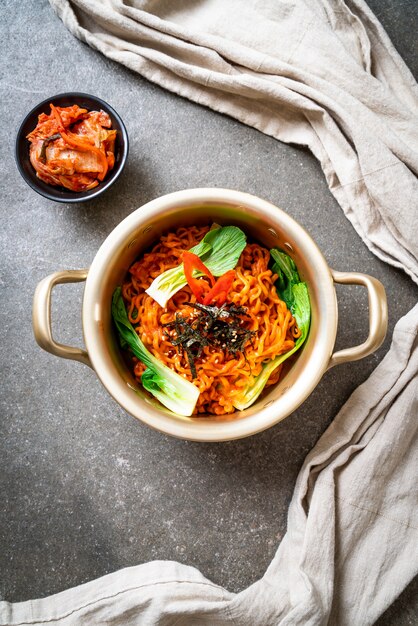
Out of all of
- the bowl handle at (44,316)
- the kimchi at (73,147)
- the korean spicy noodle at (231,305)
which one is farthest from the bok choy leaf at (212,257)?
the kimchi at (73,147)

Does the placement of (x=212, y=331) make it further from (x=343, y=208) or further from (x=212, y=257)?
(x=343, y=208)

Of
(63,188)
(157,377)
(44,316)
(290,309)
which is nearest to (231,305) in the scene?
(290,309)

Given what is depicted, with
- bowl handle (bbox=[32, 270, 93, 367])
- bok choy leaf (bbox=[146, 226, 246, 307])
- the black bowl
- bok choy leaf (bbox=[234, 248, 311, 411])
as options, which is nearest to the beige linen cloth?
Answer: the black bowl

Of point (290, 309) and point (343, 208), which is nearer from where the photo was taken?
point (290, 309)

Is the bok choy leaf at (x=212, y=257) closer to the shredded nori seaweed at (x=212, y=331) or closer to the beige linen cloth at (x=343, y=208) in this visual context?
the shredded nori seaweed at (x=212, y=331)

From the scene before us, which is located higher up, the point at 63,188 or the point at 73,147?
the point at 73,147

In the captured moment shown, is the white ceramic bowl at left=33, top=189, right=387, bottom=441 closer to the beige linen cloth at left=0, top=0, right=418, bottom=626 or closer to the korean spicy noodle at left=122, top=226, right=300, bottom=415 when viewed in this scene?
the korean spicy noodle at left=122, top=226, right=300, bottom=415
